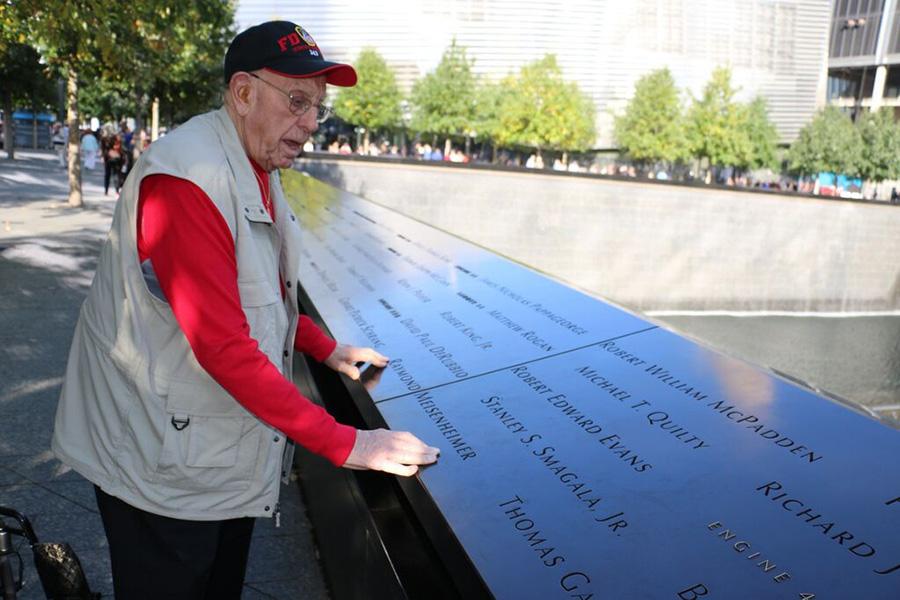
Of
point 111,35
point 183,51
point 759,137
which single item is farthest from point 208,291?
point 759,137

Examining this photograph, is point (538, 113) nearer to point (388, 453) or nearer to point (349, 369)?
point (349, 369)

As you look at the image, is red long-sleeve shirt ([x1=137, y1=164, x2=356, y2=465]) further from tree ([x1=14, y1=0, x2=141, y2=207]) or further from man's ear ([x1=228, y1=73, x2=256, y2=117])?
tree ([x1=14, y1=0, x2=141, y2=207])

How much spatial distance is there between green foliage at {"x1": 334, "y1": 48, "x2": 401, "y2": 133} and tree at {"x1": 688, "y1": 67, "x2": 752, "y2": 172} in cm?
1849

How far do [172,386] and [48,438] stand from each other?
10.4 ft

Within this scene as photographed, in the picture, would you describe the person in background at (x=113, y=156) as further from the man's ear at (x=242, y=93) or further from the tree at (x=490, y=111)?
the tree at (x=490, y=111)

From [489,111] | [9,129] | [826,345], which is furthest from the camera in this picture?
[489,111]

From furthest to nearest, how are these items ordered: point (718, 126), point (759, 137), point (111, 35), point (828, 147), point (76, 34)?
point (759, 137), point (828, 147), point (718, 126), point (76, 34), point (111, 35)

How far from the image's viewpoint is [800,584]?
1426mm

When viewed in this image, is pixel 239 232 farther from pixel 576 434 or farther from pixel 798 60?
pixel 798 60

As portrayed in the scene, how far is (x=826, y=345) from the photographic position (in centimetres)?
2106

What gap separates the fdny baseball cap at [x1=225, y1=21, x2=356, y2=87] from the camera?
5.90ft

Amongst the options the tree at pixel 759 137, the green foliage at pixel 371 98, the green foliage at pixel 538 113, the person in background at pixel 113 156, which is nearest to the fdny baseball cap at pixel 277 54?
the person in background at pixel 113 156

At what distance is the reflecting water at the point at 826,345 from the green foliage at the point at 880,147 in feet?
114

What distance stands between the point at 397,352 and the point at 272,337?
1.10 m
